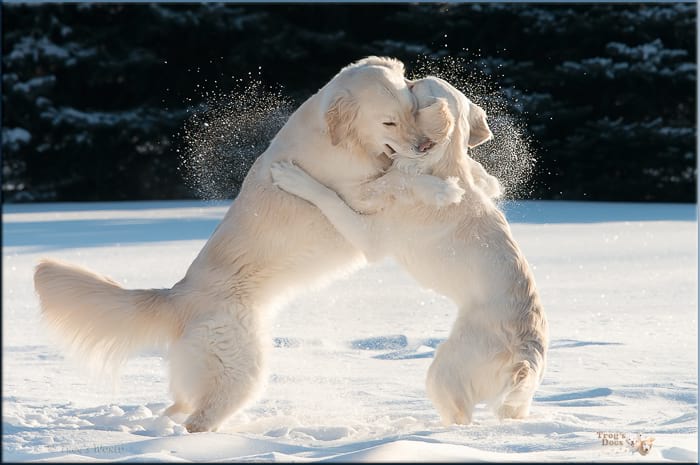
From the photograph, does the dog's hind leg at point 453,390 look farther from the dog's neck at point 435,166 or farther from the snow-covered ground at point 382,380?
the dog's neck at point 435,166

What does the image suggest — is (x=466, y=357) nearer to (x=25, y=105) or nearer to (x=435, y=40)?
(x=435, y=40)

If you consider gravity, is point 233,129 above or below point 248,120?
below

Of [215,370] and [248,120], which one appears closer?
[215,370]

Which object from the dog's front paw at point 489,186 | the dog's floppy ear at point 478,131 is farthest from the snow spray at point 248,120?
the dog's front paw at point 489,186

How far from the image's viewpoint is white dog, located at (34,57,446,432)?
3635 mm

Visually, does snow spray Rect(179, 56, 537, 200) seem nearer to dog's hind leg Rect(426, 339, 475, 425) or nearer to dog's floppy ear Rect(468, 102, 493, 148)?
dog's floppy ear Rect(468, 102, 493, 148)

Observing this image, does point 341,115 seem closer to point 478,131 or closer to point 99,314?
point 478,131

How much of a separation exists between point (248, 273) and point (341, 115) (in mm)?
→ 760

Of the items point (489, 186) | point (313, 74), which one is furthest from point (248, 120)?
point (489, 186)

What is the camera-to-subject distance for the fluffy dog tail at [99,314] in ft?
12.1

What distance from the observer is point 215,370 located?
361cm

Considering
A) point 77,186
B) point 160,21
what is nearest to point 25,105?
point 77,186

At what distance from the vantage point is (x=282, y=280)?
12.5 ft

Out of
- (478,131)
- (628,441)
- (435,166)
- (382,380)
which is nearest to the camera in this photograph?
(628,441)
